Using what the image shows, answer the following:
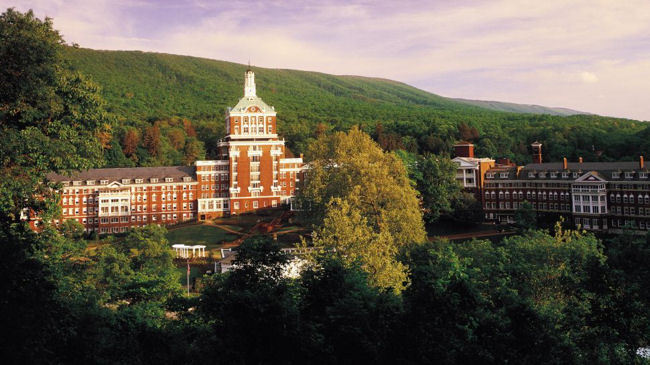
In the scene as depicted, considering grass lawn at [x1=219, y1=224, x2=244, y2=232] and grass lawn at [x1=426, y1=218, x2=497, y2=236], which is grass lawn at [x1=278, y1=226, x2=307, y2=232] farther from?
grass lawn at [x1=426, y1=218, x2=497, y2=236]

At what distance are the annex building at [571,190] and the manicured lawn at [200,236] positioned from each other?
124ft

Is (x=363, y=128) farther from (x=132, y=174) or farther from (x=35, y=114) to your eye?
(x=35, y=114)

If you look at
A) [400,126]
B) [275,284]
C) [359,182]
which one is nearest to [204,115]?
[400,126]

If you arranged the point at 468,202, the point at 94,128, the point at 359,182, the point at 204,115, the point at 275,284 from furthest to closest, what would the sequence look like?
the point at 204,115 → the point at 468,202 → the point at 359,182 → the point at 94,128 → the point at 275,284

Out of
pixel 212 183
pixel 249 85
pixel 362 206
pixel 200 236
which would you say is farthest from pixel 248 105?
pixel 362 206

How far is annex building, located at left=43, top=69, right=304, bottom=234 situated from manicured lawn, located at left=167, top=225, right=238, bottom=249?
1143cm

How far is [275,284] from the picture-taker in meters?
16.5

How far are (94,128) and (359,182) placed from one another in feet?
69.7

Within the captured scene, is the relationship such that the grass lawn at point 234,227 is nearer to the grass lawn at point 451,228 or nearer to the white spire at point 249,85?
the white spire at point 249,85

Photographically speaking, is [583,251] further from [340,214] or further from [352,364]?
[352,364]

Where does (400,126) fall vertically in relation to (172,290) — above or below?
above

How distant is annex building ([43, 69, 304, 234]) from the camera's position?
3221 inches

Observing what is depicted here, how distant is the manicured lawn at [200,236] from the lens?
6556 centimetres

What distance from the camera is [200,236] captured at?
68.7 metres
